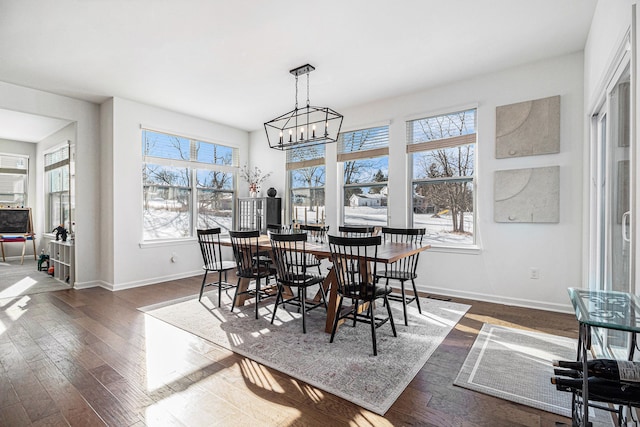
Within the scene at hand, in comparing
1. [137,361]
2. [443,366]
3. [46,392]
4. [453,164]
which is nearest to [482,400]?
[443,366]

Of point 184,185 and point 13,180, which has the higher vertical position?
point 13,180

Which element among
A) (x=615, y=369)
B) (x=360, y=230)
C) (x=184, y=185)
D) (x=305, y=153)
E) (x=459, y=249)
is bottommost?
(x=615, y=369)

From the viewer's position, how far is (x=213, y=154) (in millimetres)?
6215

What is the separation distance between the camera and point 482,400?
197 cm

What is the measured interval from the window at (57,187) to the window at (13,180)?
91cm

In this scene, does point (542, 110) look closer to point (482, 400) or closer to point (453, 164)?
point (453, 164)

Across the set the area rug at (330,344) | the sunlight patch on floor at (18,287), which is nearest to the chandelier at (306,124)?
the area rug at (330,344)

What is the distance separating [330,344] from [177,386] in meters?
1.23

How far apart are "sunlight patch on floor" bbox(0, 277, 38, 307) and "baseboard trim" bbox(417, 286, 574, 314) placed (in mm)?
5612

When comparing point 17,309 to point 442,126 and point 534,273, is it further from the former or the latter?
point 534,273

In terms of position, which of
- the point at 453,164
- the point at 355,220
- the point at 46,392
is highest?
the point at 453,164

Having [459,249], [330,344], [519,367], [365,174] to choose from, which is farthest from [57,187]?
[519,367]

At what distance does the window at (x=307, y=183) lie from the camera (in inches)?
224

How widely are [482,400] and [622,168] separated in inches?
72.4
